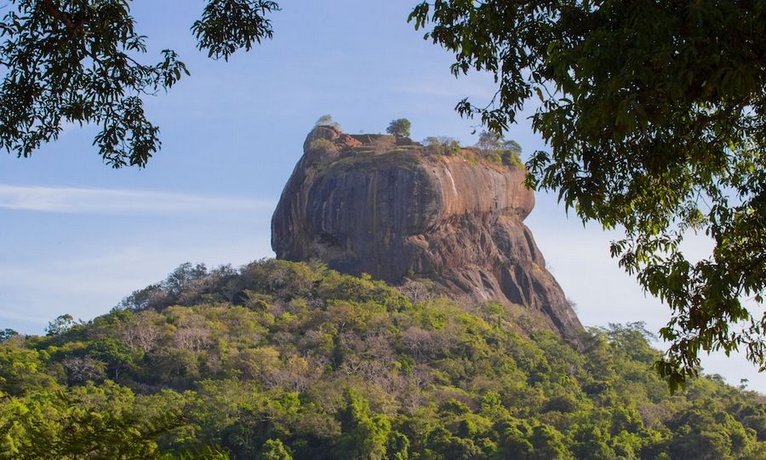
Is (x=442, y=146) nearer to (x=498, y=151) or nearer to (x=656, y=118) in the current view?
(x=498, y=151)

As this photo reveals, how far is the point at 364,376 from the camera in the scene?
47.7 meters

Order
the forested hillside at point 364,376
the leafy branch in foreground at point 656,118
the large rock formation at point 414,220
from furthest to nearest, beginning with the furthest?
the large rock formation at point 414,220 < the forested hillside at point 364,376 < the leafy branch in foreground at point 656,118

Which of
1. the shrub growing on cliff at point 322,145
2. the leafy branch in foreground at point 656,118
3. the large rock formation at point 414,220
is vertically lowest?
the leafy branch in foreground at point 656,118

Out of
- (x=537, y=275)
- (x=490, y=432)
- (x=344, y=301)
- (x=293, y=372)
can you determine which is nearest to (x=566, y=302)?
(x=537, y=275)

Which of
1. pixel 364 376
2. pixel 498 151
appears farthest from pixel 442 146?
pixel 364 376

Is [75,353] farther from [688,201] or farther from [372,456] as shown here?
[688,201]

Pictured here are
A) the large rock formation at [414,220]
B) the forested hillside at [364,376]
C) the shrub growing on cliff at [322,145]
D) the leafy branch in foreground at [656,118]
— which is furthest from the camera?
the shrub growing on cliff at [322,145]

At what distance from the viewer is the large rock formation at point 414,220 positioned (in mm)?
63250

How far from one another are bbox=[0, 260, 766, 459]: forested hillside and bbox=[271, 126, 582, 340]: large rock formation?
1.99 meters

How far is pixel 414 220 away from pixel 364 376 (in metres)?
16.7

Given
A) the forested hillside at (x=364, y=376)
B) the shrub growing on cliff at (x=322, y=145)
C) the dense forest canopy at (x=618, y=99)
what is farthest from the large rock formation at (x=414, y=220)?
the dense forest canopy at (x=618, y=99)

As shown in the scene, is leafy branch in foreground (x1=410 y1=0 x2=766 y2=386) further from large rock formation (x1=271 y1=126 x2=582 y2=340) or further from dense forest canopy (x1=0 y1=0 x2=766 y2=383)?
large rock formation (x1=271 y1=126 x2=582 y2=340)

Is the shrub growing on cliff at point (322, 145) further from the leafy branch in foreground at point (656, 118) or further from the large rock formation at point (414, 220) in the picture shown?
the leafy branch in foreground at point (656, 118)

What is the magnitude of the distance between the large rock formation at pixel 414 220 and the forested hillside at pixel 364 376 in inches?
78.5
